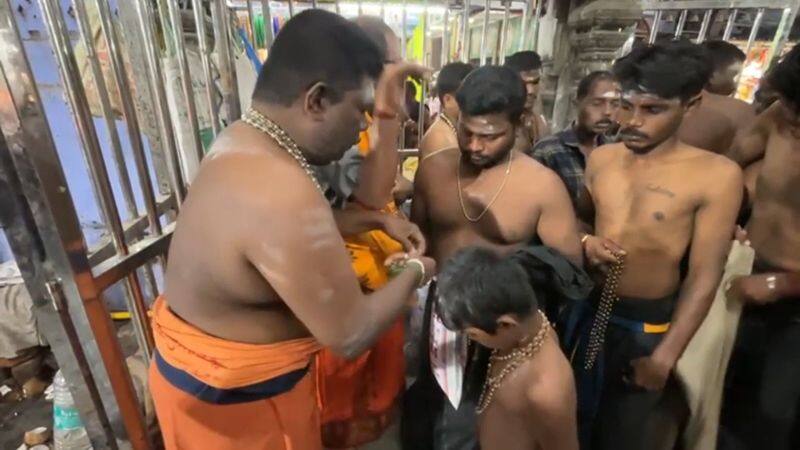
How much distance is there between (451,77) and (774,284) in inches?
71.2

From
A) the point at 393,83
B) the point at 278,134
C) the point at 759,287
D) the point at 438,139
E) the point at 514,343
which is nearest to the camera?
the point at 278,134

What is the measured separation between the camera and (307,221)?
968 mm

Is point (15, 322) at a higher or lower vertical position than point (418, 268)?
lower

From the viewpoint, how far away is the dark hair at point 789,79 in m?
1.81

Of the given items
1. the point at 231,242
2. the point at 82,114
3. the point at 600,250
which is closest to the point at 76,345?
the point at 82,114

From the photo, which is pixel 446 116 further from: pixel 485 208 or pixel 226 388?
pixel 226 388

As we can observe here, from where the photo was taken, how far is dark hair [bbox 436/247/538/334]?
127cm

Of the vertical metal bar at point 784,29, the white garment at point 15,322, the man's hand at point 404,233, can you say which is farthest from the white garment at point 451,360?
the vertical metal bar at point 784,29

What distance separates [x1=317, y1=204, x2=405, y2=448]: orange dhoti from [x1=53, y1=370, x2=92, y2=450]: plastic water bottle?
102cm

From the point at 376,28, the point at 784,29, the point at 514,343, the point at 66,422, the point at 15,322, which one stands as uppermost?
the point at 376,28

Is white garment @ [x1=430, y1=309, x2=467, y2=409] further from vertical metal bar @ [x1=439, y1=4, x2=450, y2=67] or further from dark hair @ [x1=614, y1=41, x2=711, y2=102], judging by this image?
vertical metal bar @ [x1=439, y1=4, x2=450, y2=67]

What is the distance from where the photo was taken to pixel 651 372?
167 cm

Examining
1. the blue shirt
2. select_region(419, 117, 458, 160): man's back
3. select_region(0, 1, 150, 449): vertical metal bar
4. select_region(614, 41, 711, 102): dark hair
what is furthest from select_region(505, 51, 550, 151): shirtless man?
select_region(0, 1, 150, 449): vertical metal bar

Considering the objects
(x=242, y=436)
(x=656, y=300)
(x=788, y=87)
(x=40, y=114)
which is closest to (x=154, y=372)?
(x=242, y=436)
